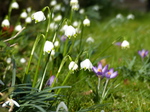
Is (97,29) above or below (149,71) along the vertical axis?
above

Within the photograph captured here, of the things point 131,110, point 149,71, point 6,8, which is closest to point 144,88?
point 149,71

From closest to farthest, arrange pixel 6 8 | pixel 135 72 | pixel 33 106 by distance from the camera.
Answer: pixel 33 106, pixel 135 72, pixel 6 8

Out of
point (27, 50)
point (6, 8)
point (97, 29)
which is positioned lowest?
point (27, 50)

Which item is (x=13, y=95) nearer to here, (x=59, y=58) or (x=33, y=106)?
(x=33, y=106)

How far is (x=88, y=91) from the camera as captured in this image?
110 inches

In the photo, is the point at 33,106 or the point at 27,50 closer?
the point at 33,106

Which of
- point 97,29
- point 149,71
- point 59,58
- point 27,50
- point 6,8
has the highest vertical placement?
point 6,8

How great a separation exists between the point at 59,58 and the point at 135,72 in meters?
0.84

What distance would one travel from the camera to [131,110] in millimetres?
2467

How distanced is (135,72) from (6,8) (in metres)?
3.42

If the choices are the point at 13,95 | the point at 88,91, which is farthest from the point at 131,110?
the point at 13,95

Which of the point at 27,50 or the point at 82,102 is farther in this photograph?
the point at 27,50

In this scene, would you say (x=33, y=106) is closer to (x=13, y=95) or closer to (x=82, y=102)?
(x=13, y=95)

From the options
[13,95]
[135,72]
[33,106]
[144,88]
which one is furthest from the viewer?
[135,72]
